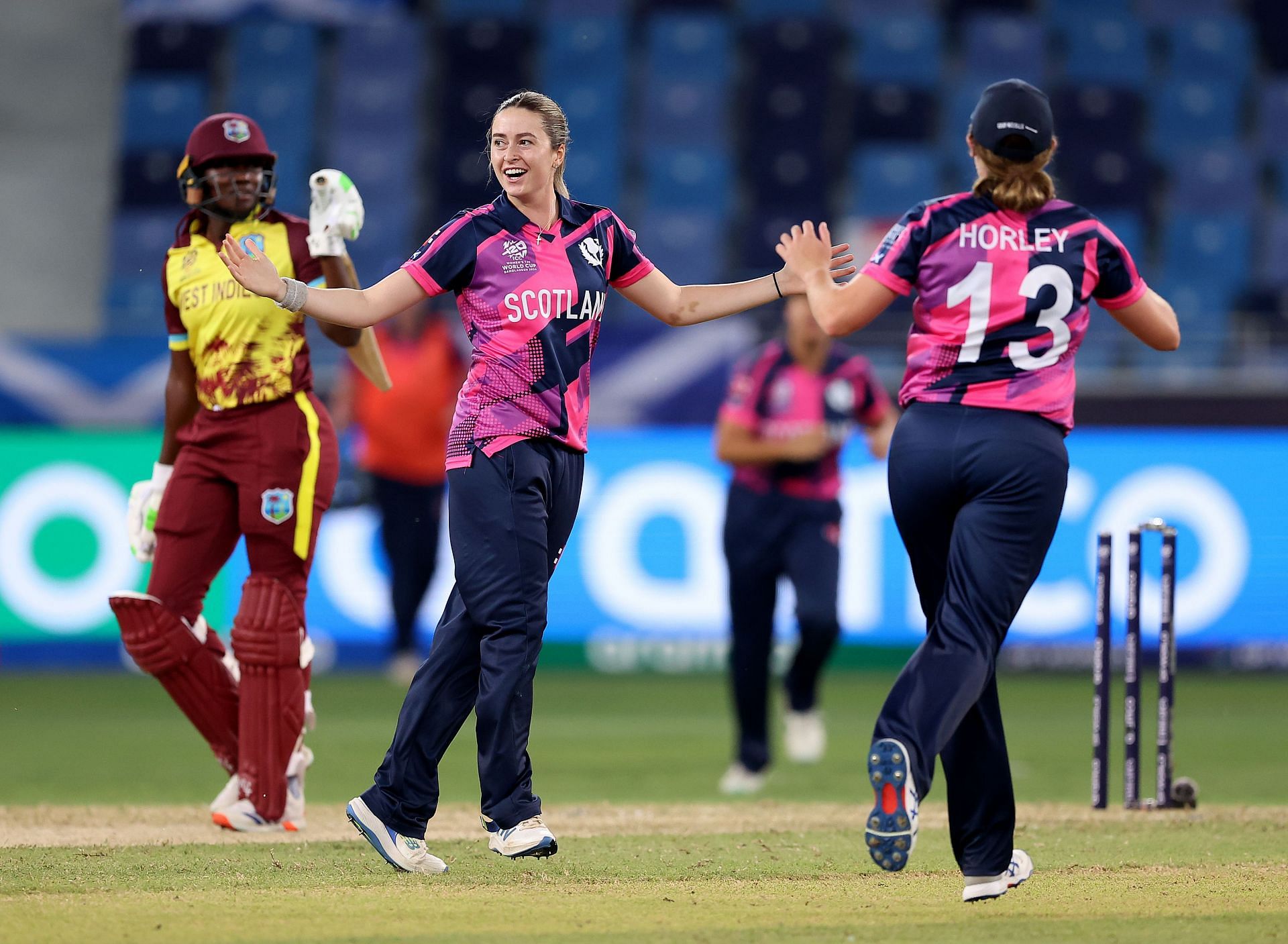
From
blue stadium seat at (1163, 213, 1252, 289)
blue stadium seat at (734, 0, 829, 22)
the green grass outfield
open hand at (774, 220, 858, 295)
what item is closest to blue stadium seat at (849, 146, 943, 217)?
blue stadium seat at (734, 0, 829, 22)

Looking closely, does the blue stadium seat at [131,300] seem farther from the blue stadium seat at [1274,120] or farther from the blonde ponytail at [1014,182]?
the blonde ponytail at [1014,182]

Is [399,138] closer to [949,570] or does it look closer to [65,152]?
[65,152]

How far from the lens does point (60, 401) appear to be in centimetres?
1280

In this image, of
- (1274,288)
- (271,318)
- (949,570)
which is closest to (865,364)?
(271,318)

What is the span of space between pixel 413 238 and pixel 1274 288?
7.69 meters

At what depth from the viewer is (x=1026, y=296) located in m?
4.72

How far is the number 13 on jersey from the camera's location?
4.71 metres

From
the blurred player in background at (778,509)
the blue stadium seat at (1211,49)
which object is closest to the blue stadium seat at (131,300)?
the blurred player in background at (778,509)

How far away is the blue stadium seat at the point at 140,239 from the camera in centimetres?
1706

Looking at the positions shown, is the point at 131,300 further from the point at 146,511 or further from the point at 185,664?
the point at 185,664

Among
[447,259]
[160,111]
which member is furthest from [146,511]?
[160,111]

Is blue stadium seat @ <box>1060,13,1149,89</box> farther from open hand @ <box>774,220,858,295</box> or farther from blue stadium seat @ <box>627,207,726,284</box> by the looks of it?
open hand @ <box>774,220,858,295</box>

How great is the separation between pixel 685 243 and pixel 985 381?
12.4 metres

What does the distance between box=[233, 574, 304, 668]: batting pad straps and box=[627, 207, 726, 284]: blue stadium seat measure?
10.6 m
